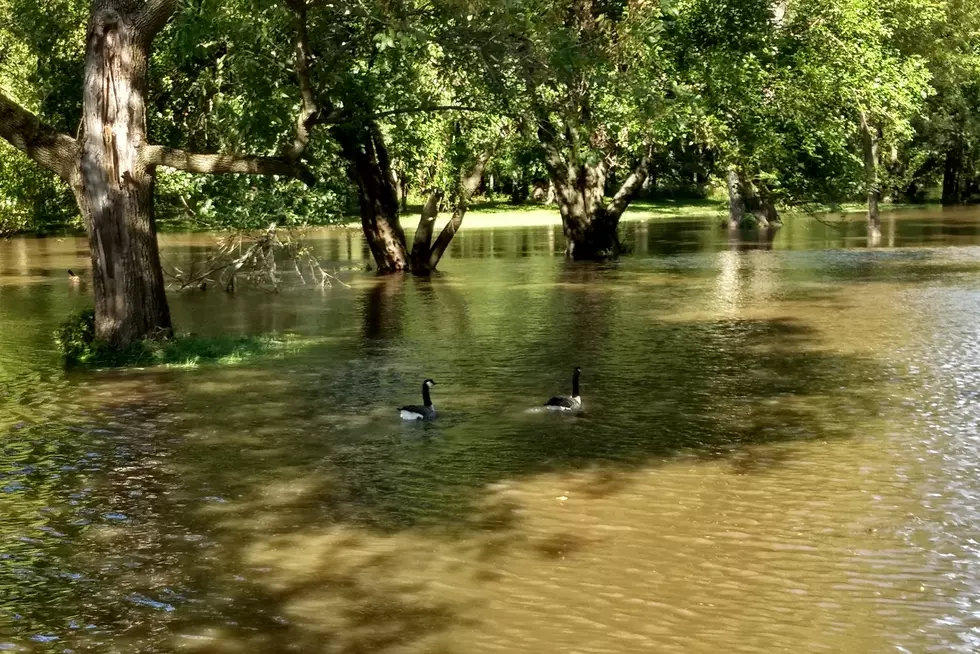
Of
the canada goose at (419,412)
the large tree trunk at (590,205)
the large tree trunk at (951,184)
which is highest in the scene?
the large tree trunk at (951,184)

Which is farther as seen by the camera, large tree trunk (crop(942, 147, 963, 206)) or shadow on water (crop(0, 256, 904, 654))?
large tree trunk (crop(942, 147, 963, 206))

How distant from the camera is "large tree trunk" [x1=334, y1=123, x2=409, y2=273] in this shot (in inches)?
1416

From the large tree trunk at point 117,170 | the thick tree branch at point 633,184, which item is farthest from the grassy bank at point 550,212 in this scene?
the large tree trunk at point 117,170

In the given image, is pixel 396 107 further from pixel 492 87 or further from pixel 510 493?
pixel 510 493

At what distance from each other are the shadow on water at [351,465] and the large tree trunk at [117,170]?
199 centimetres

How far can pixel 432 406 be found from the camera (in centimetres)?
1650

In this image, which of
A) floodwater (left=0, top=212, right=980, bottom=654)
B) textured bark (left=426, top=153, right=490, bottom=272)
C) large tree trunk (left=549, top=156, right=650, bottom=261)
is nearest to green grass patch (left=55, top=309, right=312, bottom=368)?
floodwater (left=0, top=212, right=980, bottom=654)

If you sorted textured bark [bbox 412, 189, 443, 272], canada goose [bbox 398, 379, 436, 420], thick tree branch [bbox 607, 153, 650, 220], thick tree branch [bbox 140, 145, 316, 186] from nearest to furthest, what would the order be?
canada goose [bbox 398, 379, 436, 420]
thick tree branch [bbox 140, 145, 316, 186]
textured bark [bbox 412, 189, 443, 272]
thick tree branch [bbox 607, 153, 650, 220]

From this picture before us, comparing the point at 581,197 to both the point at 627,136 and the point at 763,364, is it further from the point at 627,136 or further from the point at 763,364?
the point at 763,364

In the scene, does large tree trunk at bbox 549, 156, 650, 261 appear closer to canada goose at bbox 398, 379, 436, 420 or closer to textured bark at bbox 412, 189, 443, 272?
textured bark at bbox 412, 189, 443, 272

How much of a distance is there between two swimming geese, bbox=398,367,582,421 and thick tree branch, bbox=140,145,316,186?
5954 millimetres

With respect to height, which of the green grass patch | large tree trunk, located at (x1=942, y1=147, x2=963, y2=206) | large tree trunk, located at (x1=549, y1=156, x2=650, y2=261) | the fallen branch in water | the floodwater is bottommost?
the floodwater

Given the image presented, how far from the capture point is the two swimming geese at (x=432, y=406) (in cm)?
1614

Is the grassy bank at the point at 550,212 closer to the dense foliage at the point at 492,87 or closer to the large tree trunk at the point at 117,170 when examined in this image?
the dense foliage at the point at 492,87
